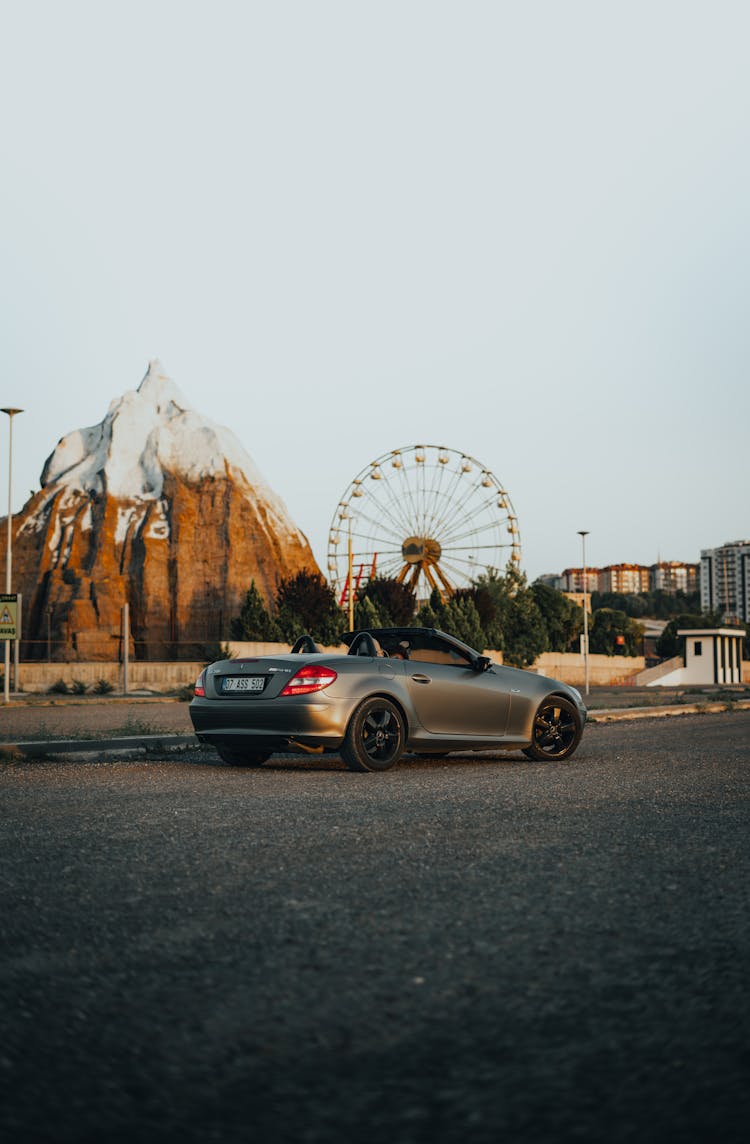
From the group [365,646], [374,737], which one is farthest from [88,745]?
[374,737]

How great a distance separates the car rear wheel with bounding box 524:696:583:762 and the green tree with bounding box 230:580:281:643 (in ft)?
166

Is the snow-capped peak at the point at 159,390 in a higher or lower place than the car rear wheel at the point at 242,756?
higher

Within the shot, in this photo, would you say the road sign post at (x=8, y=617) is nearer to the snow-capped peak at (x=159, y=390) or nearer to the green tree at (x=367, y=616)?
the green tree at (x=367, y=616)

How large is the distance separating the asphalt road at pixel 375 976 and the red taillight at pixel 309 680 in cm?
318

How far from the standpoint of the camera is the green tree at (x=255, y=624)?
6381cm

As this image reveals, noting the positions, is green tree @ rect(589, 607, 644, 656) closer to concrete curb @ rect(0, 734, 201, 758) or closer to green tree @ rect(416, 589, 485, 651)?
green tree @ rect(416, 589, 485, 651)

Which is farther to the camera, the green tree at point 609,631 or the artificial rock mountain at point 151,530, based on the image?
the green tree at point 609,631

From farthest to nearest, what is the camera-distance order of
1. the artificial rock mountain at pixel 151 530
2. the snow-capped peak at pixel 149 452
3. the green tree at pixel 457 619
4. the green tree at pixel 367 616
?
the snow-capped peak at pixel 149 452
the artificial rock mountain at pixel 151 530
the green tree at pixel 457 619
the green tree at pixel 367 616

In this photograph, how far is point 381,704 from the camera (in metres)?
10.8

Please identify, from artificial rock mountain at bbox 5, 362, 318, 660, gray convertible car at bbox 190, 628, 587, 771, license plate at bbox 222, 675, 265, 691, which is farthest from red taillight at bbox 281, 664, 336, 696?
artificial rock mountain at bbox 5, 362, 318, 660

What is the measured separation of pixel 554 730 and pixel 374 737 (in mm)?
2309

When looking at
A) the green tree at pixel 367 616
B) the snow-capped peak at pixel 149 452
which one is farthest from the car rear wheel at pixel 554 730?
the snow-capped peak at pixel 149 452

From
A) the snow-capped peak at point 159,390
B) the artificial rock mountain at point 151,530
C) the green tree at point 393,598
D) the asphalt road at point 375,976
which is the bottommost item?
the asphalt road at point 375,976

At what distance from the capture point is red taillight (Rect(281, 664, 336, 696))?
1046 centimetres
